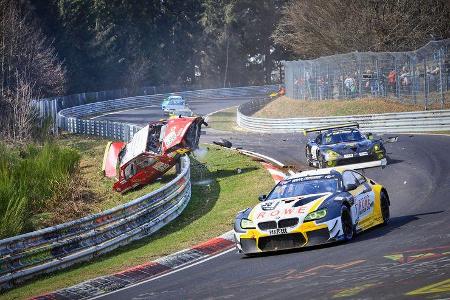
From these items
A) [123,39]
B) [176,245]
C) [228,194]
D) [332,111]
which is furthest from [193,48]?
[176,245]

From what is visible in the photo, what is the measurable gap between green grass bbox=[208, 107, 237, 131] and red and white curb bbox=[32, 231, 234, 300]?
37.9 metres

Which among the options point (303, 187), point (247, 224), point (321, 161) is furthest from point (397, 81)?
point (247, 224)

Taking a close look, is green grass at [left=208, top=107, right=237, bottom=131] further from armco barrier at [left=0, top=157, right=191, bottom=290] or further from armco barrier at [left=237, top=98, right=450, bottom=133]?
armco barrier at [left=0, top=157, right=191, bottom=290]

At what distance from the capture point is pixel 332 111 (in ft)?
155

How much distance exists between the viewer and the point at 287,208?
13.5 m

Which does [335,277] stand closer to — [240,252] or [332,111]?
[240,252]

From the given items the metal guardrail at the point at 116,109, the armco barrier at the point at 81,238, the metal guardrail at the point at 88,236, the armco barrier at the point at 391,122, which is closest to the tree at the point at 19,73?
the metal guardrail at the point at 116,109

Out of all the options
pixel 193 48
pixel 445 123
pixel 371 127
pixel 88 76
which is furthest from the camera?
pixel 193 48

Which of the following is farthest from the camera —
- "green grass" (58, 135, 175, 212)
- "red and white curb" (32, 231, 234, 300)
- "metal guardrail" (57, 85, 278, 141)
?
"metal guardrail" (57, 85, 278, 141)

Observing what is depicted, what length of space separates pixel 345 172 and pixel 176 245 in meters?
3.64

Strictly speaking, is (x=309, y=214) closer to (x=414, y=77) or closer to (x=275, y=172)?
(x=275, y=172)

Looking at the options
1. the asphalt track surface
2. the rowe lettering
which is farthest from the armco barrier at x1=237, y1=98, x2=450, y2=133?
the rowe lettering

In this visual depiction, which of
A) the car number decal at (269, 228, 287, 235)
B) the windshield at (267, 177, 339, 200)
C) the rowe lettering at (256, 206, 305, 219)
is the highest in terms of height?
the windshield at (267, 177, 339, 200)

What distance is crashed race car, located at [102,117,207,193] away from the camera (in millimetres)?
25891
